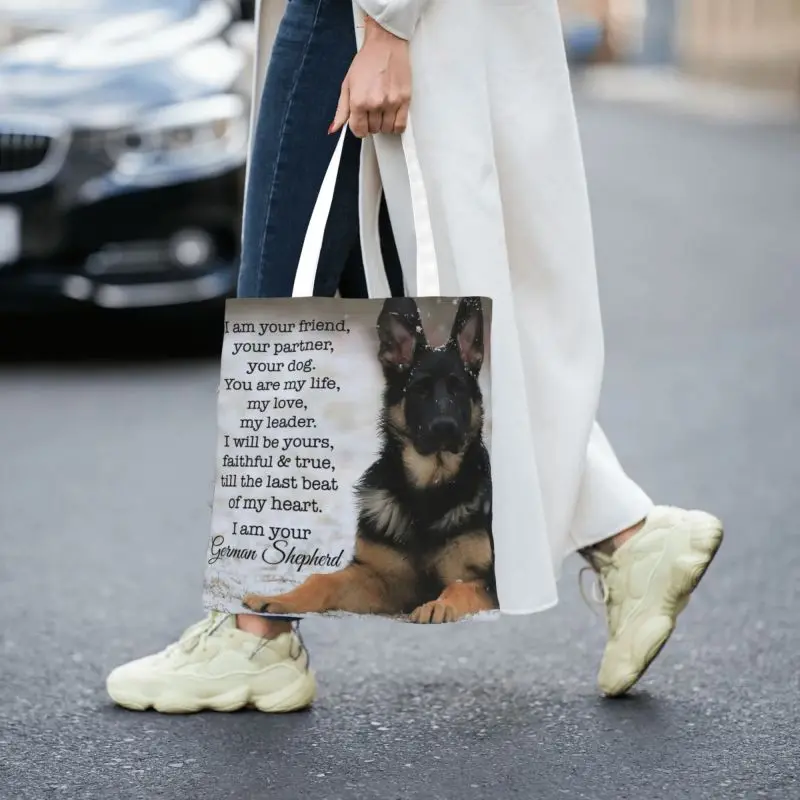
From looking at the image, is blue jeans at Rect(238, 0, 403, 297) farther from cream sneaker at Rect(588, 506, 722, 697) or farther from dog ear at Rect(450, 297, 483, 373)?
cream sneaker at Rect(588, 506, 722, 697)

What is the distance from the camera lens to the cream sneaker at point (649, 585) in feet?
9.57

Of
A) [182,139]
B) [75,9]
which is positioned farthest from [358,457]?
[75,9]

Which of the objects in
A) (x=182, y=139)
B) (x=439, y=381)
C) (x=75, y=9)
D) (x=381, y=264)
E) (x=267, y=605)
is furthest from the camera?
(x=75, y=9)

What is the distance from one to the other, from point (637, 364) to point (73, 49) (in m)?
2.48

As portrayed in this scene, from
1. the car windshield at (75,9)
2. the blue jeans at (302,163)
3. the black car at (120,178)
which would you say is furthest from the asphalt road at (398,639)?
the car windshield at (75,9)

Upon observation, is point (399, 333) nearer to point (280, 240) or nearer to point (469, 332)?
point (469, 332)

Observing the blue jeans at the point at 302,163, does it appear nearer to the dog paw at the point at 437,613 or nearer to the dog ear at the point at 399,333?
the dog ear at the point at 399,333

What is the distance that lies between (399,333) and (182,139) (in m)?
4.35

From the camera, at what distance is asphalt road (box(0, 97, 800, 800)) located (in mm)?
2656

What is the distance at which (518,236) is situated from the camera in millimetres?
2875

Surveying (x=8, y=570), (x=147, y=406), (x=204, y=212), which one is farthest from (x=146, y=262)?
(x=8, y=570)

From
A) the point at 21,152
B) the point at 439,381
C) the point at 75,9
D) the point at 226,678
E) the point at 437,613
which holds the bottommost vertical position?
the point at 226,678

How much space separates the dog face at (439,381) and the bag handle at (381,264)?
8 centimetres

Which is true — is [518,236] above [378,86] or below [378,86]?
below
